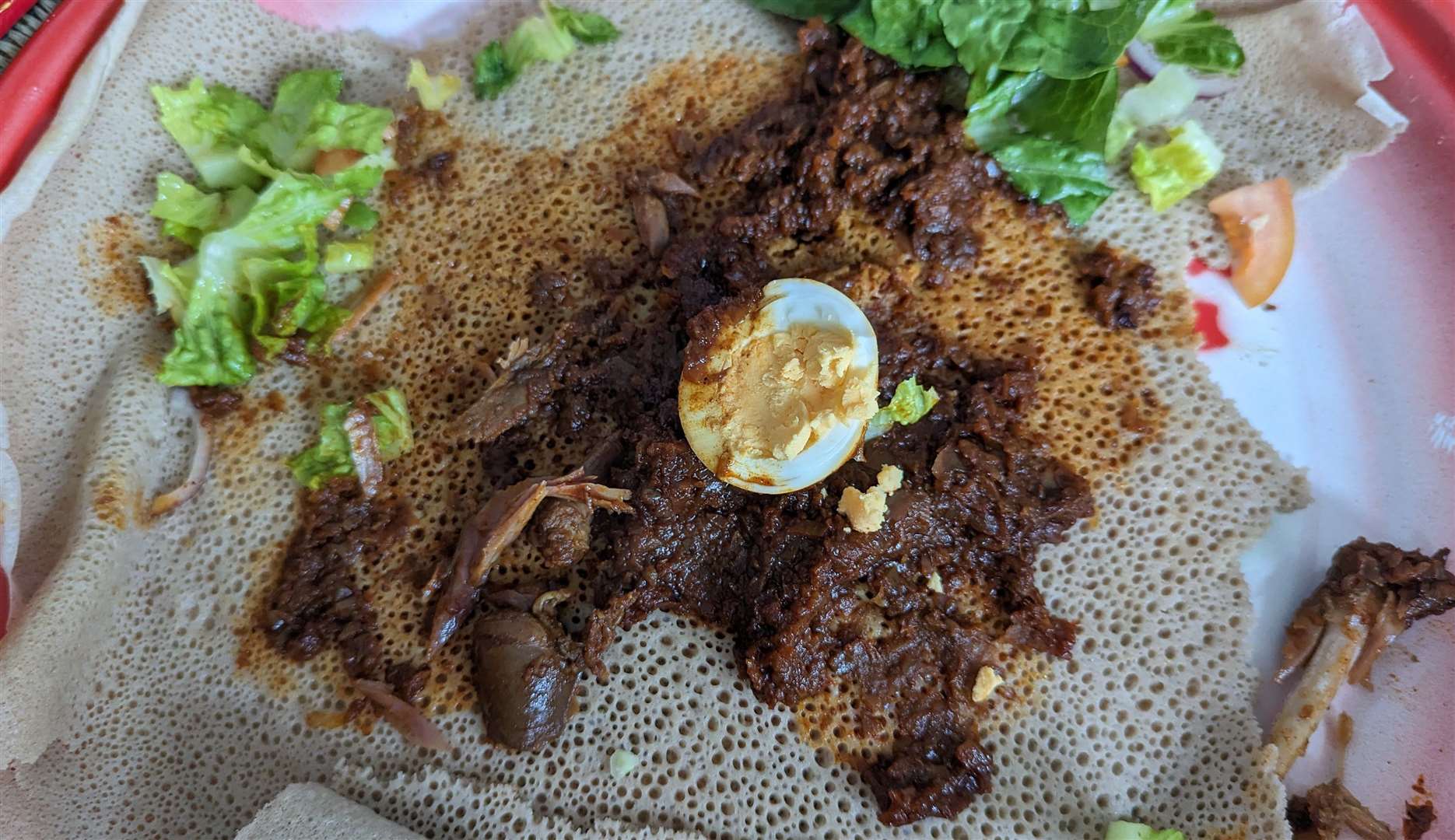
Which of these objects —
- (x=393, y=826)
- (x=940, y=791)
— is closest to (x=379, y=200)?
(x=393, y=826)

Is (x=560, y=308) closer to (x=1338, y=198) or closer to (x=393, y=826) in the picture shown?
(x=393, y=826)

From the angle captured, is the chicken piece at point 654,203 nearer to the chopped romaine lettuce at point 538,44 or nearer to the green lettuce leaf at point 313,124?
the chopped romaine lettuce at point 538,44

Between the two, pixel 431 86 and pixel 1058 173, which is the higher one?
pixel 431 86

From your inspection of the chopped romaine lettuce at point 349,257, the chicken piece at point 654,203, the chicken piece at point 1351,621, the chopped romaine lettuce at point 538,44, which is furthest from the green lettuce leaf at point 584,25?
the chicken piece at point 1351,621

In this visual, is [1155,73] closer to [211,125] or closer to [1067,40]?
[1067,40]

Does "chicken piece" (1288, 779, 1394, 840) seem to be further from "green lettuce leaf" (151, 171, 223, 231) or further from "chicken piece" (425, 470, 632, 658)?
"green lettuce leaf" (151, 171, 223, 231)

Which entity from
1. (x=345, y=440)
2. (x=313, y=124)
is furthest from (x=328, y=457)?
(x=313, y=124)

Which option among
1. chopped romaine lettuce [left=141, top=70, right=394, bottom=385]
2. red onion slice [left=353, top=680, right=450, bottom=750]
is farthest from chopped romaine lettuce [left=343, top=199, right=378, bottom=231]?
red onion slice [left=353, top=680, right=450, bottom=750]
